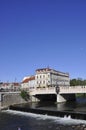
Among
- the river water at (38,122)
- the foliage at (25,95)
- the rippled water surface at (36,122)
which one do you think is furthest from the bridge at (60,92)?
the river water at (38,122)

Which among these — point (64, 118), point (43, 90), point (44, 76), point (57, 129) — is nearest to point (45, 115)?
point (64, 118)

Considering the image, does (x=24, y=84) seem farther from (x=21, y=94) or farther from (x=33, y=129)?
(x=33, y=129)

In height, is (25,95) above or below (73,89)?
below

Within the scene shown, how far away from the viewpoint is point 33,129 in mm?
45469

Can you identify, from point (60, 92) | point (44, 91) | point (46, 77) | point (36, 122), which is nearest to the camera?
point (36, 122)

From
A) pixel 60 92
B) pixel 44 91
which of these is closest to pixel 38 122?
pixel 60 92

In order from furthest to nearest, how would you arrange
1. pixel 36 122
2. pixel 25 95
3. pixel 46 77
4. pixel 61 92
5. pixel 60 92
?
pixel 46 77 < pixel 25 95 < pixel 60 92 < pixel 61 92 < pixel 36 122

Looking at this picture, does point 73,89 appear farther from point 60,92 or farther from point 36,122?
point 36,122

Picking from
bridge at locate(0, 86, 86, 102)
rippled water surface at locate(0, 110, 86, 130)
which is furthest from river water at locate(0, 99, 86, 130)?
bridge at locate(0, 86, 86, 102)

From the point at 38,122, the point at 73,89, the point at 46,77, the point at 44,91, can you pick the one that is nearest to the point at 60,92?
the point at 73,89

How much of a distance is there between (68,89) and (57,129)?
46.0 meters

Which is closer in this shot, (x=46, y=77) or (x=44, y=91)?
(x=44, y=91)

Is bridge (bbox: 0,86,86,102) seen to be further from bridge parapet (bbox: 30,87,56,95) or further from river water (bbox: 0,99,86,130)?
river water (bbox: 0,99,86,130)

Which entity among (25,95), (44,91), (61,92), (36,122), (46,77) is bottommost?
(36,122)
